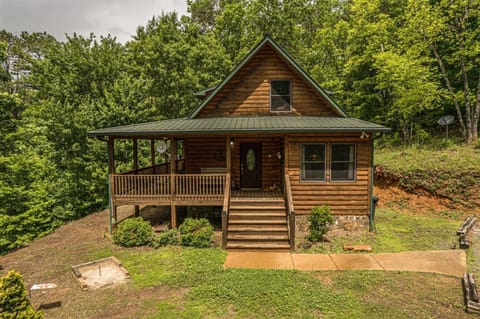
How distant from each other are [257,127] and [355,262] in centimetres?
558

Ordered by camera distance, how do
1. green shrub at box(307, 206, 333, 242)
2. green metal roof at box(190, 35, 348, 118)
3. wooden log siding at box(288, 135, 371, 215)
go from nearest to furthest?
green shrub at box(307, 206, 333, 242), wooden log siding at box(288, 135, 371, 215), green metal roof at box(190, 35, 348, 118)

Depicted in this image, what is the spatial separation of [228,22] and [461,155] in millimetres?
21238

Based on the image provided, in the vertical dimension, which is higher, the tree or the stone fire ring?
the tree

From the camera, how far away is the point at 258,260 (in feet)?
26.8

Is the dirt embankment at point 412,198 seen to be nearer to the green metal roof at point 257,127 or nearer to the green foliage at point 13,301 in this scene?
the green metal roof at point 257,127

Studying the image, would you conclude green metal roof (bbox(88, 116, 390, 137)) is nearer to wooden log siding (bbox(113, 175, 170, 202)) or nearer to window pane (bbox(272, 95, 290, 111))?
window pane (bbox(272, 95, 290, 111))

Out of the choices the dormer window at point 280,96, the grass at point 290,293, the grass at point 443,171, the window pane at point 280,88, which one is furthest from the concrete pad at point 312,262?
the grass at point 443,171

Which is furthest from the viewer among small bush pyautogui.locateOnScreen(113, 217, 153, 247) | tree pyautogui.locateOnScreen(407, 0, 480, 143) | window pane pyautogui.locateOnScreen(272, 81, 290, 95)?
tree pyautogui.locateOnScreen(407, 0, 480, 143)

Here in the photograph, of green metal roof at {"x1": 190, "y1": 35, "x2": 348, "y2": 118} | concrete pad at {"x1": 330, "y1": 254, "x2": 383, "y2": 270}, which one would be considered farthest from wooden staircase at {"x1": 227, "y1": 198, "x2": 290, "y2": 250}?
green metal roof at {"x1": 190, "y1": 35, "x2": 348, "y2": 118}

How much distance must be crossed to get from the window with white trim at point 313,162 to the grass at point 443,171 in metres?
6.48

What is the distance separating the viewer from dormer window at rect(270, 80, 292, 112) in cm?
1225

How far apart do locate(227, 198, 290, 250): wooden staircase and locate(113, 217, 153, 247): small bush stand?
3026 mm

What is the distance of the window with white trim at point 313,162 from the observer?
10.6 meters

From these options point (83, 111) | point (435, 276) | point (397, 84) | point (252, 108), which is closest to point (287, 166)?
point (252, 108)
